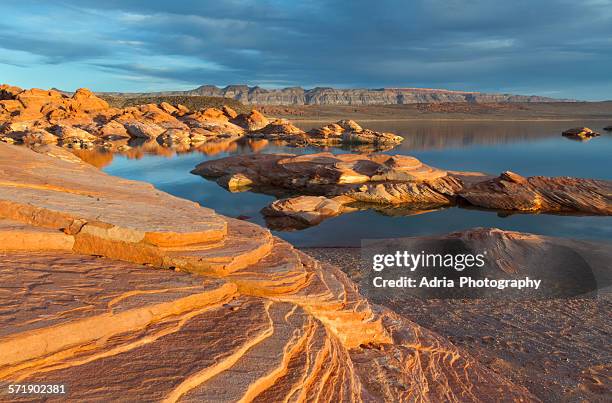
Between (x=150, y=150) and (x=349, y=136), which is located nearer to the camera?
(x=150, y=150)

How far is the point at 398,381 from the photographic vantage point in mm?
5906

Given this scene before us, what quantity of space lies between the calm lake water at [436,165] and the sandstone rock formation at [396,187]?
1053mm

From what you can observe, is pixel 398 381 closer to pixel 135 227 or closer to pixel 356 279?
pixel 135 227

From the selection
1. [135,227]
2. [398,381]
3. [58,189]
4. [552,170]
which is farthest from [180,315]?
[552,170]

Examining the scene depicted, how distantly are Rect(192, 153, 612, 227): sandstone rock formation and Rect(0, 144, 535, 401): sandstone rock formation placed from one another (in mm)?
13128

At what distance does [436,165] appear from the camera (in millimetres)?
40438

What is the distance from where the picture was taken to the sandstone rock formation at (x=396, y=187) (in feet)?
74.7

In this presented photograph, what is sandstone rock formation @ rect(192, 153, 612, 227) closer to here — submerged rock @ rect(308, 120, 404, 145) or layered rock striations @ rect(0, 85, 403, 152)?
layered rock striations @ rect(0, 85, 403, 152)

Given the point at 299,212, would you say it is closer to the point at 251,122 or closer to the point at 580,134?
the point at 251,122

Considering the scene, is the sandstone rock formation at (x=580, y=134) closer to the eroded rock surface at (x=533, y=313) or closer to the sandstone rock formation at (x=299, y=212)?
the sandstone rock formation at (x=299, y=212)

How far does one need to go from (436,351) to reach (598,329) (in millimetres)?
4805

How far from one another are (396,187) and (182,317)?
Result: 21.4 meters

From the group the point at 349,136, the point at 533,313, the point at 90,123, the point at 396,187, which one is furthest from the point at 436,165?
the point at 90,123

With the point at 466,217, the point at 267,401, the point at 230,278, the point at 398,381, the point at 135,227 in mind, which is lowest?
the point at 466,217
